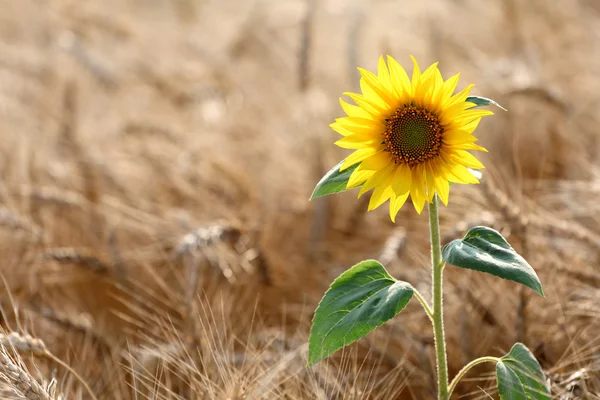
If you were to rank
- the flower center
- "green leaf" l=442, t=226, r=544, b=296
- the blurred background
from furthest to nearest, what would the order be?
the blurred background
the flower center
"green leaf" l=442, t=226, r=544, b=296

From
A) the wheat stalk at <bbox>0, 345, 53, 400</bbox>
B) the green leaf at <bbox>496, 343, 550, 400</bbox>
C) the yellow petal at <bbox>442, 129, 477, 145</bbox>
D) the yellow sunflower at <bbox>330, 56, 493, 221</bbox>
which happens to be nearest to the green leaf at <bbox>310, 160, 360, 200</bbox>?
the yellow sunflower at <bbox>330, 56, 493, 221</bbox>

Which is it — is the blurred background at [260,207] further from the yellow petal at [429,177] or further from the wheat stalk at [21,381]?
the yellow petal at [429,177]

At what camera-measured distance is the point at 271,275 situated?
204 centimetres

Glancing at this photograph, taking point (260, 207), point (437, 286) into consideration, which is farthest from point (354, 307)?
point (260, 207)

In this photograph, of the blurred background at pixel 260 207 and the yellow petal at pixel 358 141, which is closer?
the yellow petal at pixel 358 141

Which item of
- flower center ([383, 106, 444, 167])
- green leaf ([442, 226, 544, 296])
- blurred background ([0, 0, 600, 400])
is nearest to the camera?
green leaf ([442, 226, 544, 296])

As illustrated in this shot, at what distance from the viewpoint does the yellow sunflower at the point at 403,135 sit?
37.0 inches

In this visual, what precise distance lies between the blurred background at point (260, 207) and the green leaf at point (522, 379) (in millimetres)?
193

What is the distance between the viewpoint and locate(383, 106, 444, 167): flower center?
96cm

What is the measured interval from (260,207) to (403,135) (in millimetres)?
1664

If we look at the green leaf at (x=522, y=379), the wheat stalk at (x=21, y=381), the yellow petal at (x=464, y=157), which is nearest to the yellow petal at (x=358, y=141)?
the yellow petal at (x=464, y=157)

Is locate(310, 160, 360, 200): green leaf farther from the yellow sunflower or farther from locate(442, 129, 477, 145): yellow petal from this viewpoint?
locate(442, 129, 477, 145): yellow petal

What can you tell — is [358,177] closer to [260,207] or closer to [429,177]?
[429,177]

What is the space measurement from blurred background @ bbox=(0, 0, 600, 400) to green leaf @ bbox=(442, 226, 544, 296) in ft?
1.09
